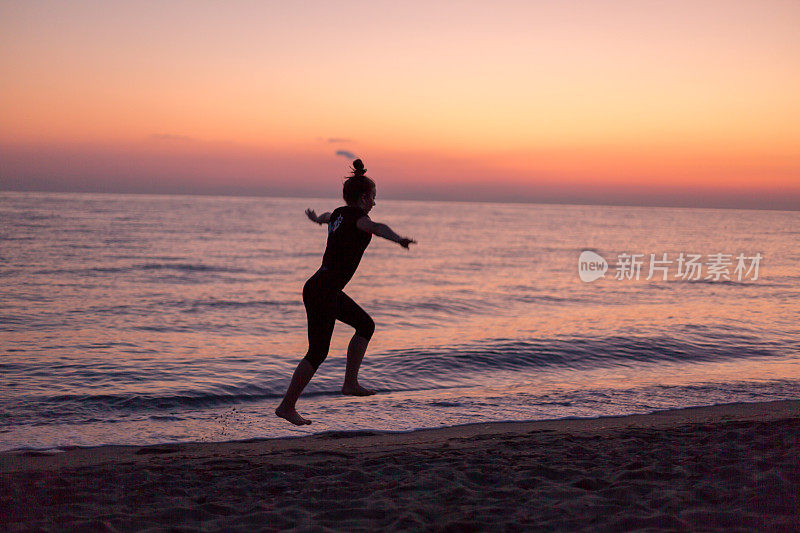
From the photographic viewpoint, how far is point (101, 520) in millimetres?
4117

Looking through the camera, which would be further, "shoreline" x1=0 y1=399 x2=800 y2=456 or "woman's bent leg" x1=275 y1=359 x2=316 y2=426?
"shoreline" x1=0 y1=399 x2=800 y2=456

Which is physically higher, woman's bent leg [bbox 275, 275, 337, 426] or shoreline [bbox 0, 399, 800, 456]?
woman's bent leg [bbox 275, 275, 337, 426]

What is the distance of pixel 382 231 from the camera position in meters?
4.82

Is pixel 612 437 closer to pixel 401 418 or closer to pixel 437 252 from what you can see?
pixel 401 418

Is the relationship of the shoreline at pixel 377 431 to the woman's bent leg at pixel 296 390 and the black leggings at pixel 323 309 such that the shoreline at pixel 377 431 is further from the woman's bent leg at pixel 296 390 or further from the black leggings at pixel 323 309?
the black leggings at pixel 323 309

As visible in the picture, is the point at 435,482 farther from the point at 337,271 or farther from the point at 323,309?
the point at 337,271

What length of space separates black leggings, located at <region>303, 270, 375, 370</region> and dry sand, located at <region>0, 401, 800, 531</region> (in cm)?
108

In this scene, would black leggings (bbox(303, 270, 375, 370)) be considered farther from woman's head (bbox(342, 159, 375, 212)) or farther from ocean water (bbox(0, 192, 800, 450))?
ocean water (bbox(0, 192, 800, 450))

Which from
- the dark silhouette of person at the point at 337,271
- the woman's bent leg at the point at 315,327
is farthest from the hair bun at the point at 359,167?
the woman's bent leg at the point at 315,327

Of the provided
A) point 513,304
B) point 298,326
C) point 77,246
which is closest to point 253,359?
point 298,326

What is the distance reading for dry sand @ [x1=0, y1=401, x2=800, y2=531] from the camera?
4059 millimetres

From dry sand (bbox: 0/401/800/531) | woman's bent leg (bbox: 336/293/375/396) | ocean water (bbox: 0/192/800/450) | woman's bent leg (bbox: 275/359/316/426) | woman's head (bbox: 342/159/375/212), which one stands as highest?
woman's head (bbox: 342/159/375/212)

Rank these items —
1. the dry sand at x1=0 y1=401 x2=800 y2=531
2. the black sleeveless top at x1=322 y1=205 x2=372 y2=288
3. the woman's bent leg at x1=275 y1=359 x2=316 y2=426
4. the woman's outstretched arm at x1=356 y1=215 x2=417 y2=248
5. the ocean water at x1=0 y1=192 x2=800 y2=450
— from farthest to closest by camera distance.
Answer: the ocean water at x1=0 y1=192 x2=800 y2=450, the woman's bent leg at x1=275 y1=359 x2=316 y2=426, the black sleeveless top at x1=322 y1=205 x2=372 y2=288, the woman's outstretched arm at x1=356 y1=215 x2=417 y2=248, the dry sand at x1=0 y1=401 x2=800 y2=531

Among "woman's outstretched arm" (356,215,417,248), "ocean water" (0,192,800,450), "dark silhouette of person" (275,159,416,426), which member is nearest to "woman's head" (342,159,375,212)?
"dark silhouette of person" (275,159,416,426)
